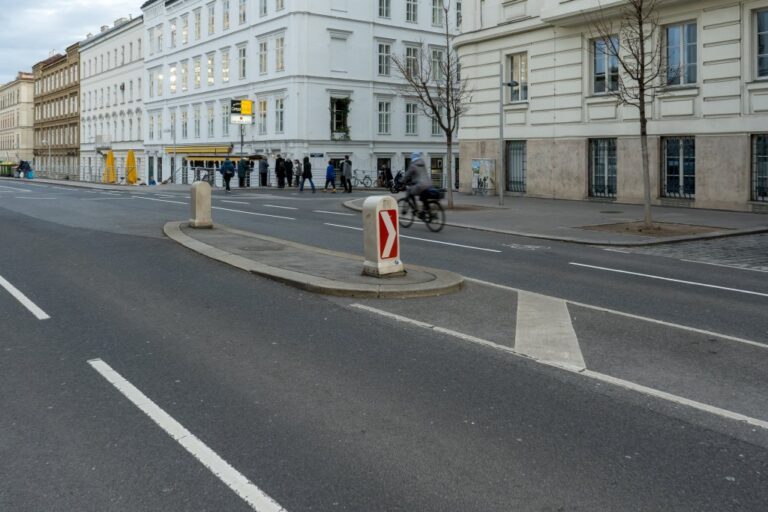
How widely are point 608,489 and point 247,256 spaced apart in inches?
332

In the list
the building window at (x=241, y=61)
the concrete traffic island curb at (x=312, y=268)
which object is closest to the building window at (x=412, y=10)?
the building window at (x=241, y=61)

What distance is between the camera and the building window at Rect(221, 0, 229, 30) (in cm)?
5640

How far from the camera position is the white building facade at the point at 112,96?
7300cm

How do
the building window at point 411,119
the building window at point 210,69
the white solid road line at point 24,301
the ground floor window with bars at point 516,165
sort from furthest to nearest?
the building window at point 210,69
the building window at point 411,119
the ground floor window with bars at point 516,165
the white solid road line at point 24,301

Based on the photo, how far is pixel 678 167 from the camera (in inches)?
983

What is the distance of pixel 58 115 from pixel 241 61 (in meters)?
54.2

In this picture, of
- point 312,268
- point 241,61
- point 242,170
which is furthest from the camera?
point 241,61

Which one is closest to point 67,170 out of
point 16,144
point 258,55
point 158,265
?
point 16,144

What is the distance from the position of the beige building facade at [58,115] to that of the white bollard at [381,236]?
8232 centimetres

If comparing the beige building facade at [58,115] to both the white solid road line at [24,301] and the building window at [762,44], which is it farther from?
the white solid road line at [24,301]

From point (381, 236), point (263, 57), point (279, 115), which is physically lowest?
point (381, 236)

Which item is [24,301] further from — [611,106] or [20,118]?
[20,118]

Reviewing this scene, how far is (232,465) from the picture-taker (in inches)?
160

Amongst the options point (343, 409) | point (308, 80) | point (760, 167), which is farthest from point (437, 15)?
point (343, 409)
